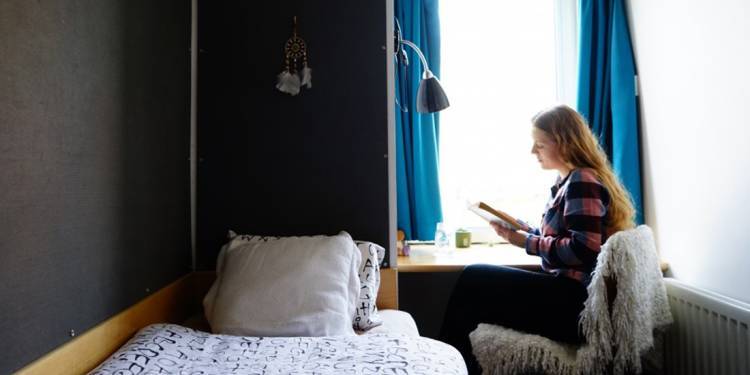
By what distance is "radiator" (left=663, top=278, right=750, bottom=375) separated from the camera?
1294 mm

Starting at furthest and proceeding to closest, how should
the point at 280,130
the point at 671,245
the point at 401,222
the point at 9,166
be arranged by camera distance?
the point at 401,222
the point at 671,245
the point at 280,130
the point at 9,166

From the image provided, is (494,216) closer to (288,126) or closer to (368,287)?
(368,287)

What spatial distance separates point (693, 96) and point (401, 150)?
1.21 metres

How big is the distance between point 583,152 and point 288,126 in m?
1.06

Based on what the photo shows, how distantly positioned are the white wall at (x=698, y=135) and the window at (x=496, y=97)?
47cm

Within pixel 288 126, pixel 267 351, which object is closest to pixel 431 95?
pixel 288 126

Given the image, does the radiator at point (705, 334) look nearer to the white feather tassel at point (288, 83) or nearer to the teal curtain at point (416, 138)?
the teal curtain at point (416, 138)

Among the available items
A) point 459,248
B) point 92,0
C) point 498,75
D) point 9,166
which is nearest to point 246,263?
point 9,166

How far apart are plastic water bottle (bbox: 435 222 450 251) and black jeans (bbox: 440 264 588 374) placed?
0.48 meters

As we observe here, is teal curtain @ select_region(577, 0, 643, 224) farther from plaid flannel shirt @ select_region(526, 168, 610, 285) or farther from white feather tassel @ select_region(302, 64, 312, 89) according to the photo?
white feather tassel @ select_region(302, 64, 312, 89)

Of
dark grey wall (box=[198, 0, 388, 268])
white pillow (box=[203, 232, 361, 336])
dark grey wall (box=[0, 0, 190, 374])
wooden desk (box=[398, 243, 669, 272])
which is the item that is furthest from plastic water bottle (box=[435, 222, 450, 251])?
dark grey wall (box=[0, 0, 190, 374])

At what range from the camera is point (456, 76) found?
2361 millimetres

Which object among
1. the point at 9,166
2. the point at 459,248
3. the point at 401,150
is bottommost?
the point at 459,248

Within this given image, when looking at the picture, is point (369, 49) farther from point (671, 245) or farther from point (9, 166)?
point (671, 245)
